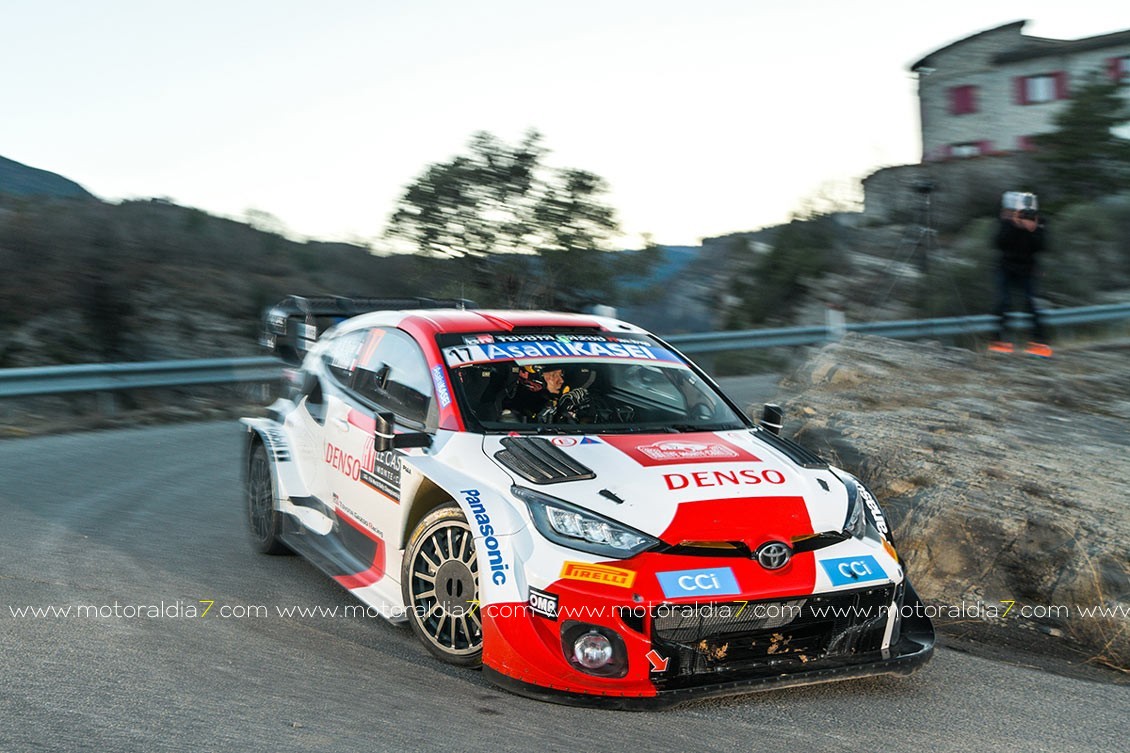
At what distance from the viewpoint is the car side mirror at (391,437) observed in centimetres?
512

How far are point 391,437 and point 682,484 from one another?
1.41m

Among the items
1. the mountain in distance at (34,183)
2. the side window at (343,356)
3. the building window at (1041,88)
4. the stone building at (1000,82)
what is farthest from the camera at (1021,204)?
the building window at (1041,88)

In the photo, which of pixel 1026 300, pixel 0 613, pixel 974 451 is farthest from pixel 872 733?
pixel 1026 300

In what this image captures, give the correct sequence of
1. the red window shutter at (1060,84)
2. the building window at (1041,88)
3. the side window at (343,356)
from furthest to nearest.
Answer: the building window at (1041,88) < the red window shutter at (1060,84) < the side window at (343,356)

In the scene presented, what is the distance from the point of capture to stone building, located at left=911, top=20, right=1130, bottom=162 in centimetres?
4891

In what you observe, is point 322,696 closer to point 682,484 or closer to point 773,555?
point 682,484

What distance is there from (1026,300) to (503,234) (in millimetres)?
14476

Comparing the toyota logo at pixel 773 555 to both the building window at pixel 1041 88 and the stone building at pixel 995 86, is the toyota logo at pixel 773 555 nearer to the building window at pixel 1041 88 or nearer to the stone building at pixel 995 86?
the stone building at pixel 995 86

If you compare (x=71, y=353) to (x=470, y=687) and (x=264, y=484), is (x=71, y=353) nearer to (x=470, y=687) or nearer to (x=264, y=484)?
(x=264, y=484)

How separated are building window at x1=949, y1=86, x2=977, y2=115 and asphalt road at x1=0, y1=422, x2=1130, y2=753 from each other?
5036 centimetres

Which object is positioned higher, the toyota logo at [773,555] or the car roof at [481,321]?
the car roof at [481,321]

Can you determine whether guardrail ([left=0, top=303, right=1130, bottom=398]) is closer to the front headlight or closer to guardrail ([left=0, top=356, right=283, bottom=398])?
guardrail ([left=0, top=356, right=283, bottom=398])

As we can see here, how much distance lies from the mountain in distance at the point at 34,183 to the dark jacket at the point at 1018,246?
25.3 meters

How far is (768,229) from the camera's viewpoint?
38.0 metres
